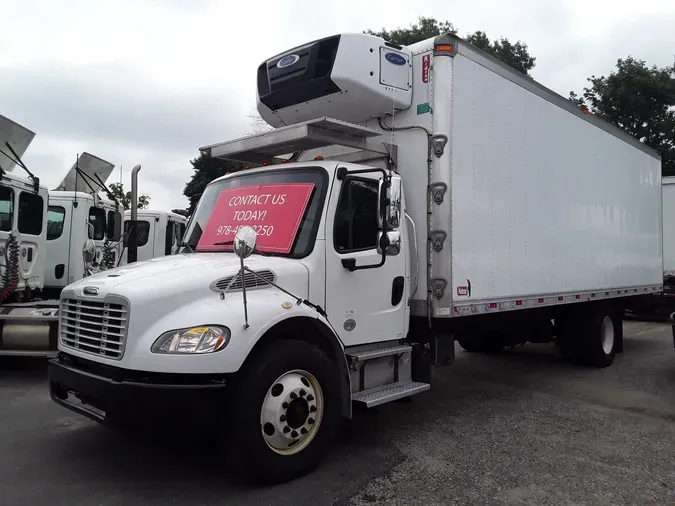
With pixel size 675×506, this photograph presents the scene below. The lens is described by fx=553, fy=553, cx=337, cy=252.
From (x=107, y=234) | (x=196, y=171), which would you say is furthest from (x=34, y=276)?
(x=196, y=171)

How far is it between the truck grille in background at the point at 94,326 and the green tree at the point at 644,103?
3011 cm

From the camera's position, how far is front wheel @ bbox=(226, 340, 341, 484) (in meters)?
3.78

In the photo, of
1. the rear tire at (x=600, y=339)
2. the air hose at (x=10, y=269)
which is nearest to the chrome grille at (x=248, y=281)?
the air hose at (x=10, y=269)

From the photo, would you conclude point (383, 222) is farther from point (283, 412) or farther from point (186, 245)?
point (186, 245)

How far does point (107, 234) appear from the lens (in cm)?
1016

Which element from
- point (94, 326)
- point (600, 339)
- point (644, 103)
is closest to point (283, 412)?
point (94, 326)

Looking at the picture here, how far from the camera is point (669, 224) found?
14.7 meters

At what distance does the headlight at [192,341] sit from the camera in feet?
12.0

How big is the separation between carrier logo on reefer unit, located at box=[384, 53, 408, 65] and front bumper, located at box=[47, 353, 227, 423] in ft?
11.4

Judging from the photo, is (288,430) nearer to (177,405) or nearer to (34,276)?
(177,405)

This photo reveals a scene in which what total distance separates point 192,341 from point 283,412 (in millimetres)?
865

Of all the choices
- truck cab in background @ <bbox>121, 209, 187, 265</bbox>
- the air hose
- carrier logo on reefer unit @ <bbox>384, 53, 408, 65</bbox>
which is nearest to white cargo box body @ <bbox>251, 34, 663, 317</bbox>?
carrier logo on reefer unit @ <bbox>384, 53, 408, 65</bbox>

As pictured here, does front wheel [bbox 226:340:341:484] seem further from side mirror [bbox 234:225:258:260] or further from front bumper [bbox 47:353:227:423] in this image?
side mirror [bbox 234:225:258:260]

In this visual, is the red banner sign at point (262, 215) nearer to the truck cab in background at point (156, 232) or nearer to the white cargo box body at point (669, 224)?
the truck cab in background at point (156, 232)
